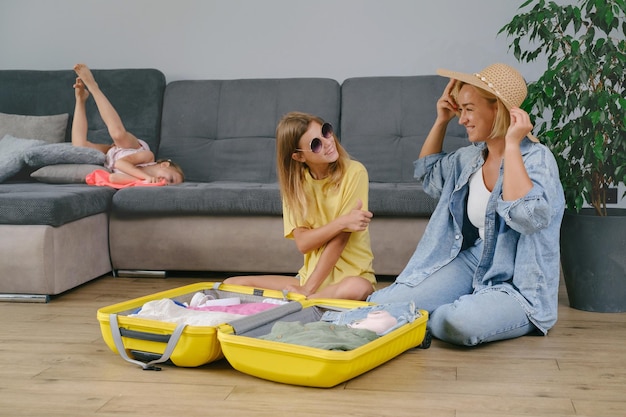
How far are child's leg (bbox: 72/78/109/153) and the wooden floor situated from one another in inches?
60.9

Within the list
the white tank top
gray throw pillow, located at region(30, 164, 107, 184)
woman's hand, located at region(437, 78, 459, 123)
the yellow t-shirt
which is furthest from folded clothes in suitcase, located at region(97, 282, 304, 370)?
gray throw pillow, located at region(30, 164, 107, 184)

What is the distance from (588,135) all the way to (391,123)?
1.31m

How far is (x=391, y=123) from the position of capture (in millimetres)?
3924

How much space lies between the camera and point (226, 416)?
1.80 meters

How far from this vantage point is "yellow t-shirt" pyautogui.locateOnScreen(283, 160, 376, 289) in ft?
8.99

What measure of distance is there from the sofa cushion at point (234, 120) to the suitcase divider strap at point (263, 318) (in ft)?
5.40

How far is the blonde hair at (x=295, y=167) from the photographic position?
2689 millimetres

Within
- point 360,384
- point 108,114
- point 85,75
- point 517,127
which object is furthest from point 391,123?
point 360,384

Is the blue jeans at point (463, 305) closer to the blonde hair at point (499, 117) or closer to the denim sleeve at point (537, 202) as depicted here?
the denim sleeve at point (537, 202)

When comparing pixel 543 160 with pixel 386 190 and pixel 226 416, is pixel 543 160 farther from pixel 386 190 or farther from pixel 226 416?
pixel 226 416

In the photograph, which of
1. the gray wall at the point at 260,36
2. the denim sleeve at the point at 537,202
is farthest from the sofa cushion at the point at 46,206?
the denim sleeve at the point at 537,202

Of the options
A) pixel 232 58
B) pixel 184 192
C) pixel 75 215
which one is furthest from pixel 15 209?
pixel 232 58

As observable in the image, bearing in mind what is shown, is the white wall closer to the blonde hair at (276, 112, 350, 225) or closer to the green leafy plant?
the green leafy plant

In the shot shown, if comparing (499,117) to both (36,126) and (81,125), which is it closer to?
(81,125)
